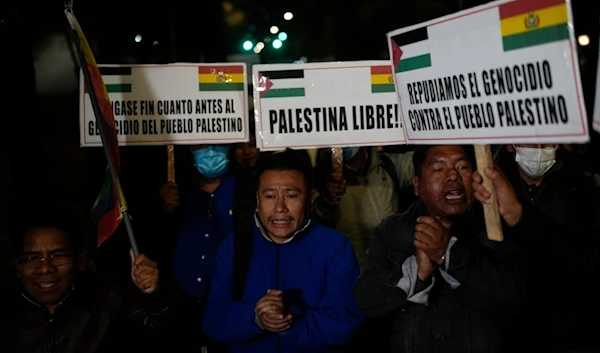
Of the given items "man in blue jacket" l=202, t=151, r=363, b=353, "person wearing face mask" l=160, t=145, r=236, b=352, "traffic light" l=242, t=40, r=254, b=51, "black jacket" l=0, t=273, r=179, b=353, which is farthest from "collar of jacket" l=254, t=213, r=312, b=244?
"traffic light" l=242, t=40, r=254, b=51

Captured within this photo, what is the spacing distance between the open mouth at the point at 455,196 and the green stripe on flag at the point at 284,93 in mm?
1439

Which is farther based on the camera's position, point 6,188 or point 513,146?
point 6,188

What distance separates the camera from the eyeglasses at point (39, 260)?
3966 millimetres

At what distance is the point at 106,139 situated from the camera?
3.97 meters

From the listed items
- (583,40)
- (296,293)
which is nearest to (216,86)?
(296,293)

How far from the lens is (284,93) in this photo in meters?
4.89

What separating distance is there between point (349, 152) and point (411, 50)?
2.01 m

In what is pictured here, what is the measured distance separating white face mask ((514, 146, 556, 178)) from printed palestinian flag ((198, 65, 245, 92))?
195 centimetres

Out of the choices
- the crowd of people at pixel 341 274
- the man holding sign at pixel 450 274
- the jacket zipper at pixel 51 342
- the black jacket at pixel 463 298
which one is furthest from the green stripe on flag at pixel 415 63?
the jacket zipper at pixel 51 342

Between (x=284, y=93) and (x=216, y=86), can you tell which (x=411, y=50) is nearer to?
(x=284, y=93)

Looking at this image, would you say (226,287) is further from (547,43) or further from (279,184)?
(547,43)

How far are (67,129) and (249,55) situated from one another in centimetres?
367

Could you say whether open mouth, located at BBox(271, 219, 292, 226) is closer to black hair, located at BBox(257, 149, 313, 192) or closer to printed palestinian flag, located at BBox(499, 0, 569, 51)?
black hair, located at BBox(257, 149, 313, 192)

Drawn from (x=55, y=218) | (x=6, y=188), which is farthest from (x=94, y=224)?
(x=6, y=188)
